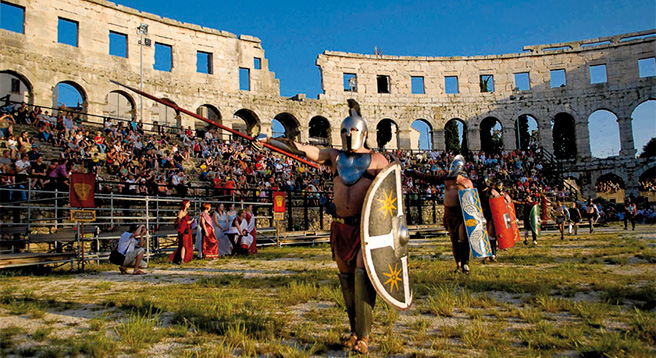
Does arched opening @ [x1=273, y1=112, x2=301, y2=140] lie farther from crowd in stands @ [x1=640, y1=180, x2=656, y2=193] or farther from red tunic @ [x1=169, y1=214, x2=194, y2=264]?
crowd in stands @ [x1=640, y1=180, x2=656, y2=193]

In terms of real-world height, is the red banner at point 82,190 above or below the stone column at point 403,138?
below

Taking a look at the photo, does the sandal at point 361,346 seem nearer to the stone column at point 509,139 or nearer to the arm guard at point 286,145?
the arm guard at point 286,145

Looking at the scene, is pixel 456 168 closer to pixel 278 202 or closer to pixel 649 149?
pixel 278 202

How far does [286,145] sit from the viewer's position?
151 inches

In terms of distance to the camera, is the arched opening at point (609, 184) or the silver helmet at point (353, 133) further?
the arched opening at point (609, 184)

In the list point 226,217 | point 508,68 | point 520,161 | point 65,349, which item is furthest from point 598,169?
point 65,349

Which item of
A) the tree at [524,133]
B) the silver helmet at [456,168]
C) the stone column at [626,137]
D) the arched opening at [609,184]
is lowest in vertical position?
the silver helmet at [456,168]

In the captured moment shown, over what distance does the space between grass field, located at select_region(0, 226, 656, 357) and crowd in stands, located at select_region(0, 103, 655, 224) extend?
498 cm

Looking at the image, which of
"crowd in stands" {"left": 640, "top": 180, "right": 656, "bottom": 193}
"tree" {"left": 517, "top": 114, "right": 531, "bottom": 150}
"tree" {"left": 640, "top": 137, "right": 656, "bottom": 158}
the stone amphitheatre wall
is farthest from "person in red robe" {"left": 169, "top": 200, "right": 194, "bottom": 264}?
"tree" {"left": 640, "top": 137, "right": 656, "bottom": 158}

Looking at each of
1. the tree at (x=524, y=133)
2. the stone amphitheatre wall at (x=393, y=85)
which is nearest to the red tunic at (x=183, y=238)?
the stone amphitheatre wall at (x=393, y=85)

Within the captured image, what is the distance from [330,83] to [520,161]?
49.1ft

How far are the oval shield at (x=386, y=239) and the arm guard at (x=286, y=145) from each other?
33.1 inches

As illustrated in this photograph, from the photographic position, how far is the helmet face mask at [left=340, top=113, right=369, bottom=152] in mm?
3572

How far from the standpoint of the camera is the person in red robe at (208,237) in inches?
398
